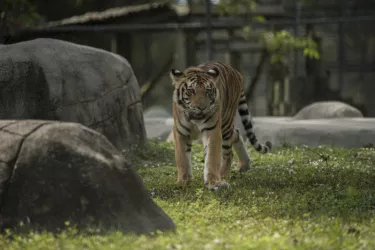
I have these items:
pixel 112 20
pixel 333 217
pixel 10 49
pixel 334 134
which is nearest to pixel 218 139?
pixel 333 217

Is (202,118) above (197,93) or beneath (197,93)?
beneath

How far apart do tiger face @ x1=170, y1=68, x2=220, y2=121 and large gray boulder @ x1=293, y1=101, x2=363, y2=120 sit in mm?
6681

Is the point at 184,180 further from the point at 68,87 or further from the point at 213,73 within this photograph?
the point at 68,87

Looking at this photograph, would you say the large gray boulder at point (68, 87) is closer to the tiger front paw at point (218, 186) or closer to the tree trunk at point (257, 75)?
the tiger front paw at point (218, 186)

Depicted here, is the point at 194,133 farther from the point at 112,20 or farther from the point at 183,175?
the point at 112,20

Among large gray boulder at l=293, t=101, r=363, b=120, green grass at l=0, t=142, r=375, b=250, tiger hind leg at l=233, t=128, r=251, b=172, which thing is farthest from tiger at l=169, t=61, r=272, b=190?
large gray boulder at l=293, t=101, r=363, b=120

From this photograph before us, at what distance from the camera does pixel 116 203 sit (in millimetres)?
4621

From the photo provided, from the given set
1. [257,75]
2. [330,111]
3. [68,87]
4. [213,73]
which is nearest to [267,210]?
[213,73]

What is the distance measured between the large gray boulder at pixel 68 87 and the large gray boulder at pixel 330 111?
15.8ft

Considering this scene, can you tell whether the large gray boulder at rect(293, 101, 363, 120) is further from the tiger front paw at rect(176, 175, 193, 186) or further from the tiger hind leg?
the tiger front paw at rect(176, 175, 193, 186)

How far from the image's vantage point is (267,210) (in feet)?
18.2

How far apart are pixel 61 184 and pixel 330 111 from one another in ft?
31.4

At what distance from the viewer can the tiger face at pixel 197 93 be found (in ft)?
22.2

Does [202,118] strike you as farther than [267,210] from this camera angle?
Yes
